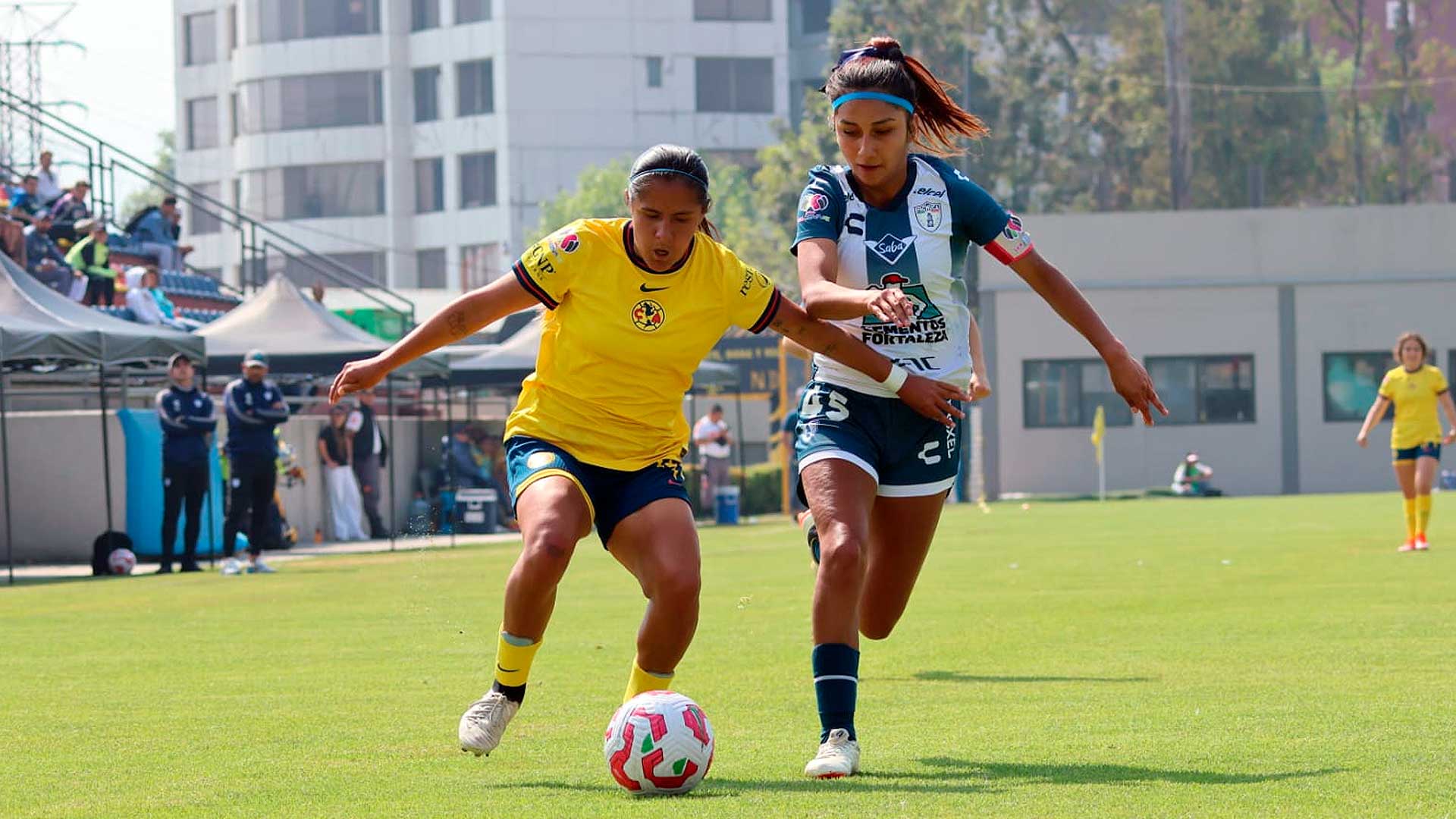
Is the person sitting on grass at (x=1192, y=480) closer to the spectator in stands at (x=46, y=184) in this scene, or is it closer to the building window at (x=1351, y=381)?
the building window at (x=1351, y=381)

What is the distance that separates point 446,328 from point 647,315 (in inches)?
25.4

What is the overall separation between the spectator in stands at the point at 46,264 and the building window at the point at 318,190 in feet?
210

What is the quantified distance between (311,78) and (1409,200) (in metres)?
45.9

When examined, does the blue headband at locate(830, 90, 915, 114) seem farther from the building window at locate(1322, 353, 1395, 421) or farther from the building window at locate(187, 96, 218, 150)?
the building window at locate(187, 96, 218, 150)

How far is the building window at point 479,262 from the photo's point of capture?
88812 mm

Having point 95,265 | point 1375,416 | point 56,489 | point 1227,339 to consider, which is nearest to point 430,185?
point 1227,339

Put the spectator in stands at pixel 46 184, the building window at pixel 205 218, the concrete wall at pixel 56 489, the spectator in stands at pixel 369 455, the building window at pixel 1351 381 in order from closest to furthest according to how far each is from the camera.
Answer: the concrete wall at pixel 56 489 → the spectator in stands at pixel 369 455 → the spectator in stands at pixel 46 184 → the building window at pixel 1351 381 → the building window at pixel 205 218

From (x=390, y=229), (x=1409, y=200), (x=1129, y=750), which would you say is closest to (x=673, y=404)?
(x=1129, y=750)

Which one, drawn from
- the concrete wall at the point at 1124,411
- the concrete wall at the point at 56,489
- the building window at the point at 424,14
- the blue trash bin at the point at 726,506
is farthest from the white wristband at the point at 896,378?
the building window at the point at 424,14

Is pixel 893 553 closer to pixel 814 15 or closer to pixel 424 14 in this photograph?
pixel 424 14

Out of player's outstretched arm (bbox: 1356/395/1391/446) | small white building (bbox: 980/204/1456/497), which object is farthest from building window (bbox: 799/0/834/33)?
player's outstretched arm (bbox: 1356/395/1391/446)

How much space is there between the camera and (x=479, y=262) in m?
89.6

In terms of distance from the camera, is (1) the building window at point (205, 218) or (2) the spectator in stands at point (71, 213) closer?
(2) the spectator in stands at point (71, 213)

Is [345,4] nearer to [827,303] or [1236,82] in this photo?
[1236,82]
